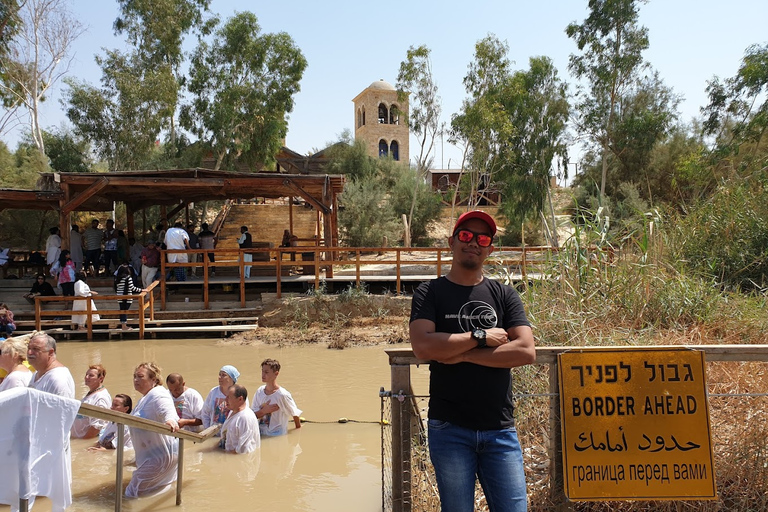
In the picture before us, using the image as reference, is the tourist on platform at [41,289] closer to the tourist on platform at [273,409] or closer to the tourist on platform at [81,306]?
the tourist on platform at [81,306]

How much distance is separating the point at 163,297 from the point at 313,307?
140 inches

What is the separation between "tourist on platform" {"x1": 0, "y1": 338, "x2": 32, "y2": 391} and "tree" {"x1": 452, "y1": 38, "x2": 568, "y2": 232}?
798 inches

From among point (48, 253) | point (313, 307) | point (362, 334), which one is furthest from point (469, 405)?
point (48, 253)

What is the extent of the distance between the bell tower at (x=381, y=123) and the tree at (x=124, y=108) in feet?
58.0

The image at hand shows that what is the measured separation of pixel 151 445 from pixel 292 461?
1.61 meters

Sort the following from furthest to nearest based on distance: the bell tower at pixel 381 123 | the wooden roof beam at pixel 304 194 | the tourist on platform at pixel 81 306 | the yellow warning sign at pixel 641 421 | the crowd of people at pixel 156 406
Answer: the bell tower at pixel 381 123, the wooden roof beam at pixel 304 194, the tourist on platform at pixel 81 306, the crowd of people at pixel 156 406, the yellow warning sign at pixel 641 421

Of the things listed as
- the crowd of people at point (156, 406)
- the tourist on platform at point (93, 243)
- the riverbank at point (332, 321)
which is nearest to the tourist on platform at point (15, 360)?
the crowd of people at point (156, 406)

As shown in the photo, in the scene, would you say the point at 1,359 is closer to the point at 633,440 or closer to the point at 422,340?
the point at 422,340

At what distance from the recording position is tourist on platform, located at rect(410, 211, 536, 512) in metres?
2.54

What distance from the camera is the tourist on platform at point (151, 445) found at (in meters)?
4.86

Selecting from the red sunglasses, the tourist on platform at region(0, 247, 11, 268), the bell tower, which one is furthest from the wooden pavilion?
the bell tower

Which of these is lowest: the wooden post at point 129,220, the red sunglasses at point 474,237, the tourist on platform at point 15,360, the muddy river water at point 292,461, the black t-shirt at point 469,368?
the muddy river water at point 292,461

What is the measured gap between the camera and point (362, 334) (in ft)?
42.8

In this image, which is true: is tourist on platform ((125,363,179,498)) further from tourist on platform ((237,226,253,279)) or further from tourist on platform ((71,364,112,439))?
tourist on platform ((237,226,253,279))
